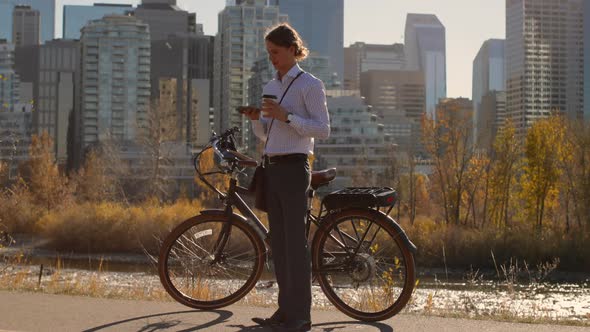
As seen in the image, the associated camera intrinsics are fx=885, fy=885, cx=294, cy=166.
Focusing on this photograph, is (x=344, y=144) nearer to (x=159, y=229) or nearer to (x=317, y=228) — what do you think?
(x=159, y=229)

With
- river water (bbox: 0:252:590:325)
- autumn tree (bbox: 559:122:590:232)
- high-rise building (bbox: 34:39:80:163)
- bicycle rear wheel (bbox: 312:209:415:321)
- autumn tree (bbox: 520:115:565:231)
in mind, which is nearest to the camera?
bicycle rear wheel (bbox: 312:209:415:321)

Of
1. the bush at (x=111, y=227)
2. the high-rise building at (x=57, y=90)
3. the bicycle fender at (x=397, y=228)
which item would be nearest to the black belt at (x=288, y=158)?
the bicycle fender at (x=397, y=228)

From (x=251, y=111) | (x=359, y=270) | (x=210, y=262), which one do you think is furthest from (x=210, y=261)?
(x=251, y=111)

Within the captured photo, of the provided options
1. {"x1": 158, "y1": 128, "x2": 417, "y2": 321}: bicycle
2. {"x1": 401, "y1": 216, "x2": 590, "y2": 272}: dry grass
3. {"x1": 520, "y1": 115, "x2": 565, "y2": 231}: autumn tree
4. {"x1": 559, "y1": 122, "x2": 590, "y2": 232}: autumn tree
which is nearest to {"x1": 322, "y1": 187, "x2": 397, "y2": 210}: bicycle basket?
{"x1": 158, "y1": 128, "x2": 417, "y2": 321}: bicycle

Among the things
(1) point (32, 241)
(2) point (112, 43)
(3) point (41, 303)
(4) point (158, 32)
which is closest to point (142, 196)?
(1) point (32, 241)

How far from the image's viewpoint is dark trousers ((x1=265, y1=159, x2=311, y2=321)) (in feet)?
16.5

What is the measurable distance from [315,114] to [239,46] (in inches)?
6258

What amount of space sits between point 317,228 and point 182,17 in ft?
613

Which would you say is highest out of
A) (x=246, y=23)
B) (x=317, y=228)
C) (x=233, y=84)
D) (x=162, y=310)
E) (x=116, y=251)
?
(x=246, y=23)

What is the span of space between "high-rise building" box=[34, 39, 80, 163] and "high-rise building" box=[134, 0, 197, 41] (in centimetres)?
1875

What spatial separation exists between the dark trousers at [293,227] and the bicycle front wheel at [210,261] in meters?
0.60

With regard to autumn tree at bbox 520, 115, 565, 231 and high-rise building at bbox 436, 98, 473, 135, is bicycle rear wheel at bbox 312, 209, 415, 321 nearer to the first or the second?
autumn tree at bbox 520, 115, 565, 231

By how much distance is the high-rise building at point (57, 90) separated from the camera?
159m

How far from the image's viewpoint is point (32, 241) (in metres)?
46.0
